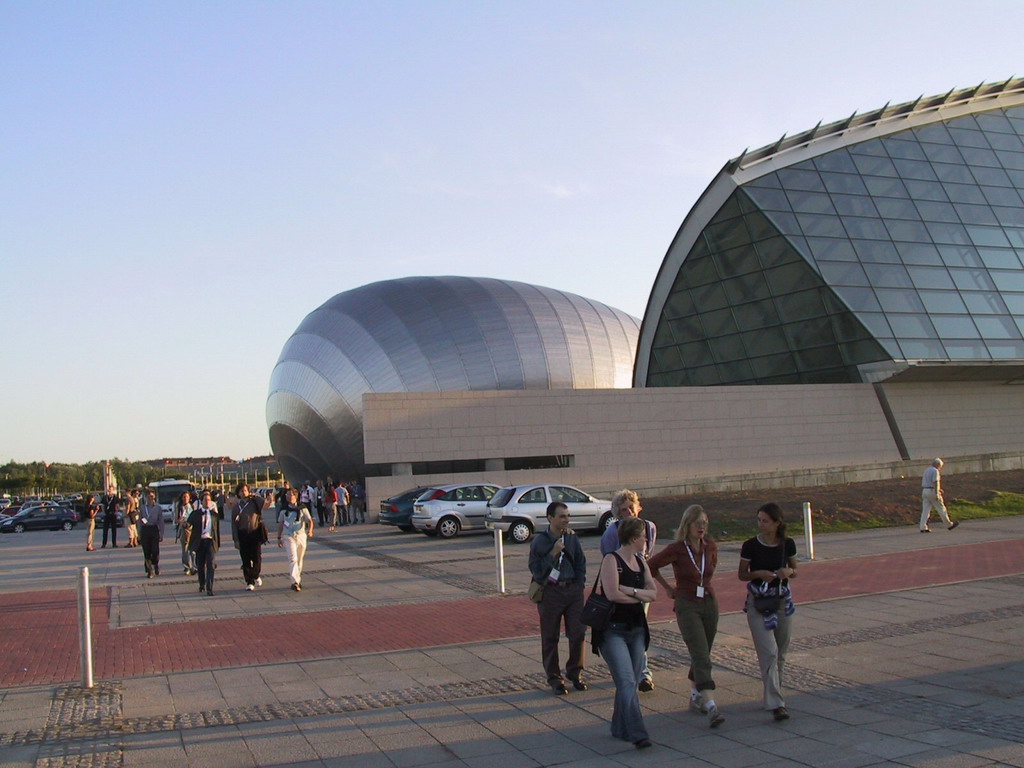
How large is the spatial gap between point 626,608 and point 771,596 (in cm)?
110

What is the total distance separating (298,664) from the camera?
8.99 metres

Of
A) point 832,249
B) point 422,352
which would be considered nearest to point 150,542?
point 422,352

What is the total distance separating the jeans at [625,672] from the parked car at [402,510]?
19.3m

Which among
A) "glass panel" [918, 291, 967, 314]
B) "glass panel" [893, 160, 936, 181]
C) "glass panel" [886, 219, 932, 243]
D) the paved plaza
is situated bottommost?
the paved plaza

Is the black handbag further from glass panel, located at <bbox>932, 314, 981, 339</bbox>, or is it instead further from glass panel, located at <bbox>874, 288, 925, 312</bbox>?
glass panel, located at <bbox>932, 314, 981, 339</bbox>

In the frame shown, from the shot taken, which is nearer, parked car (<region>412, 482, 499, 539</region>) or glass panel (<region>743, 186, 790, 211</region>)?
parked car (<region>412, 482, 499, 539</region>)

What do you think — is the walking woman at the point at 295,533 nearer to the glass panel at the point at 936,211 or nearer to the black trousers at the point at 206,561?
the black trousers at the point at 206,561

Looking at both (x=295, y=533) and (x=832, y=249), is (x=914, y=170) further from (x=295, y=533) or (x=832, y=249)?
(x=295, y=533)

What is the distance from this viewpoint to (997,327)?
117ft

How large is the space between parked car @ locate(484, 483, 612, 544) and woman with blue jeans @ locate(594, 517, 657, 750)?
14.6 meters

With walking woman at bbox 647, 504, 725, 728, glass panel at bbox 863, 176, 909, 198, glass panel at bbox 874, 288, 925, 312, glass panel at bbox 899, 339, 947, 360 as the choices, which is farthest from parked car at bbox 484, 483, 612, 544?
glass panel at bbox 863, 176, 909, 198

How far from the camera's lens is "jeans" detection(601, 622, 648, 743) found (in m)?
6.16

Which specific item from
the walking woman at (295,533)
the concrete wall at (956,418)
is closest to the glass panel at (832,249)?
the concrete wall at (956,418)

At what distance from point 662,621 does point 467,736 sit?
470 centimetres
